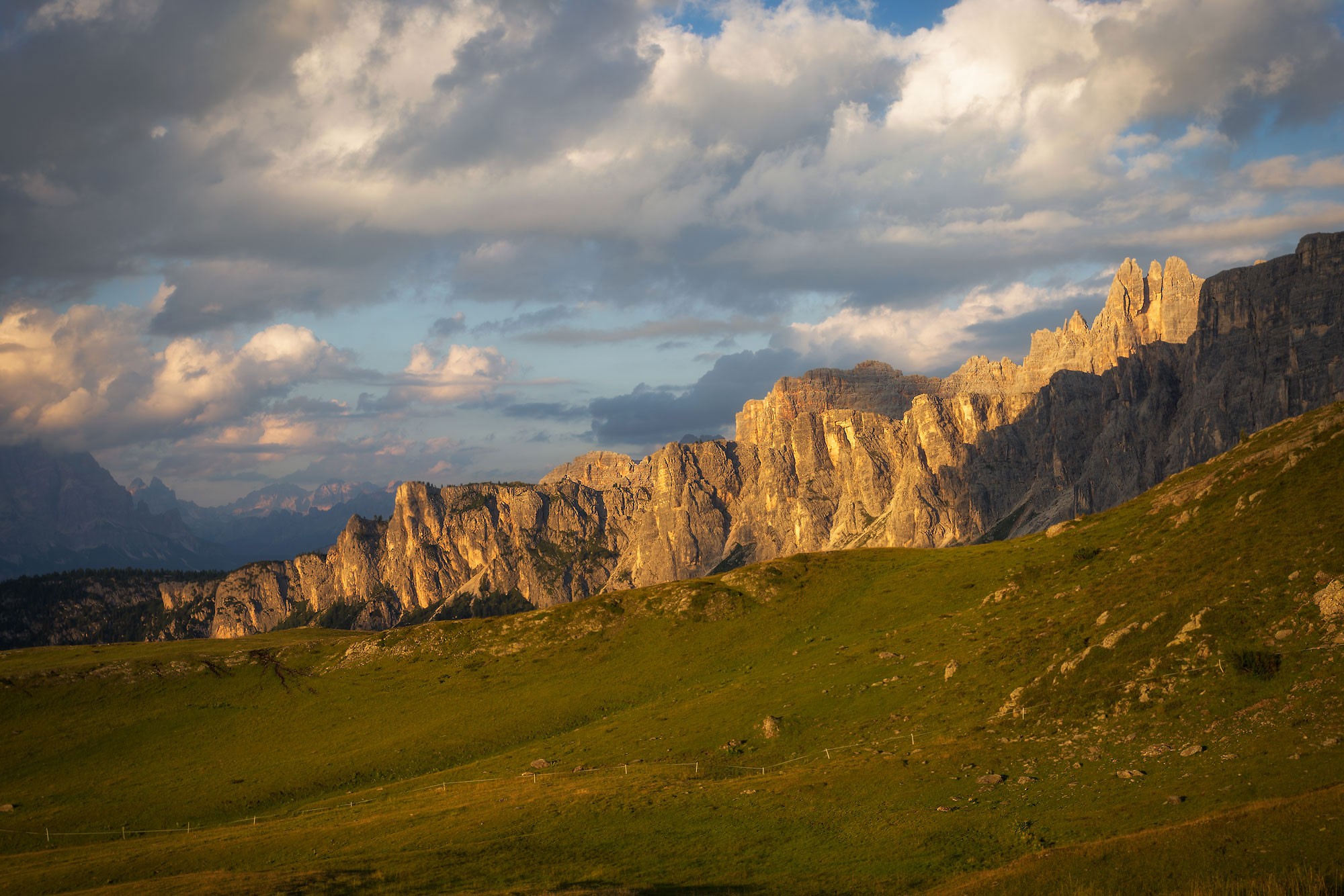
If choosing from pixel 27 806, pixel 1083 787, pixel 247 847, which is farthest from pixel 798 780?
pixel 27 806

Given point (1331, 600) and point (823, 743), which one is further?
point (823, 743)

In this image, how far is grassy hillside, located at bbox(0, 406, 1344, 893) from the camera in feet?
119

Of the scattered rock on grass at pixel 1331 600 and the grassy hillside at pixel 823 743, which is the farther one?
the scattered rock on grass at pixel 1331 600

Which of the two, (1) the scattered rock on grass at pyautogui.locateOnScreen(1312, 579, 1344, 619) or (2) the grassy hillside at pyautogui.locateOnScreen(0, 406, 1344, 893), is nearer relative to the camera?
(2) the grassy hillside at pyautogui.locateOnScreen(0, 406, 1344, 893)

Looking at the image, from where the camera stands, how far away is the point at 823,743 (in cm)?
6125

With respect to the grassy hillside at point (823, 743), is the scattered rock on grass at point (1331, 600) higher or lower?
higher

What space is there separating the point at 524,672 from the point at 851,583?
48783mm

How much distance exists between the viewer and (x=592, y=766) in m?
69.1

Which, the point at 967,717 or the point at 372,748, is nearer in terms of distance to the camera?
the point at 967,717

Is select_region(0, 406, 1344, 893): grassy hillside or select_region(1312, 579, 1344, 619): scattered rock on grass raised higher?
select_region(1312, 579, 1344, 619): scattered rock on grass

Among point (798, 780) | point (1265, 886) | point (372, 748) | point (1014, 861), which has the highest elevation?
point (1265, 886)

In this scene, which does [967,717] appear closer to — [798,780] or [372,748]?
[798,780]

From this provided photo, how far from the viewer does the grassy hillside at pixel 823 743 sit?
119 ft

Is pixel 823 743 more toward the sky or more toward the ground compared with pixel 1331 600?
more toward the ground
